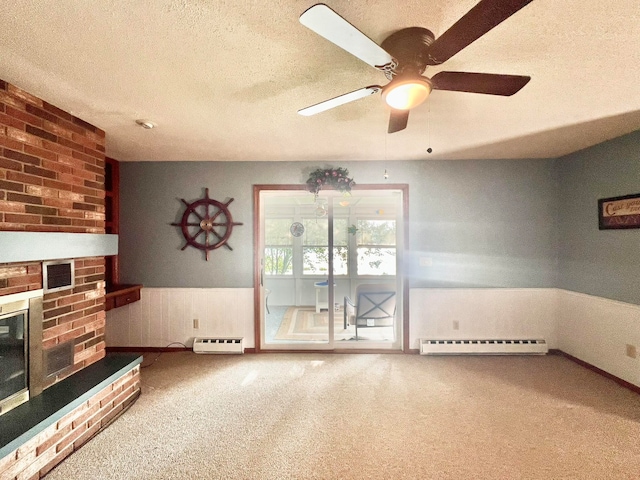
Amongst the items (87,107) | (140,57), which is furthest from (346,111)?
(87,107)

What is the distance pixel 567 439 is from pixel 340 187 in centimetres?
295

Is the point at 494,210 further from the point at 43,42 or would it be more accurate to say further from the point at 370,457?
the point at 43,42

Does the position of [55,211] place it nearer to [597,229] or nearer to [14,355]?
[14,355]

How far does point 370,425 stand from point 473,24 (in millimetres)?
2479

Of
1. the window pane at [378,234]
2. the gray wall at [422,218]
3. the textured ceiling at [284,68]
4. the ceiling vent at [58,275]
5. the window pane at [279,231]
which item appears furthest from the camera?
the window pane at [279,231]

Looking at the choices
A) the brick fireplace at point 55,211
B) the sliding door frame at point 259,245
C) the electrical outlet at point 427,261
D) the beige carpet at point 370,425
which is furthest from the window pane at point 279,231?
the brick fireplace at point 55,211

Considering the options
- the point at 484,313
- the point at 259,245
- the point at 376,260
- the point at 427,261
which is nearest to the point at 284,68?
the point at 259,245

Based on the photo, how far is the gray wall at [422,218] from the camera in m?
3.63

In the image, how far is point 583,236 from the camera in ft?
10.7

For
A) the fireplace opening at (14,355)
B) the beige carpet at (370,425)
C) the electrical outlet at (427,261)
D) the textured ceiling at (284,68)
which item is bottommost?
the beige carpet at (370,425)

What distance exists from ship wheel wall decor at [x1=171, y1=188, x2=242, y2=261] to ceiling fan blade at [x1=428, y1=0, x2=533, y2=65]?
9.79ft

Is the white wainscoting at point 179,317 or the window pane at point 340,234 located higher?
the window pane at point 340,234

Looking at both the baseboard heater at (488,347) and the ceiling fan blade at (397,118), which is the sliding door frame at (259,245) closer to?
the baseboard heater at (488,347)

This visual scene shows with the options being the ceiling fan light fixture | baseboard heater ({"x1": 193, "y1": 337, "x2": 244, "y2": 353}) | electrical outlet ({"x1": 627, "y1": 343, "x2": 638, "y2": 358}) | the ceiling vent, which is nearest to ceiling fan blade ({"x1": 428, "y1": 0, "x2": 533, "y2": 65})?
the ceiling fan light fixture
